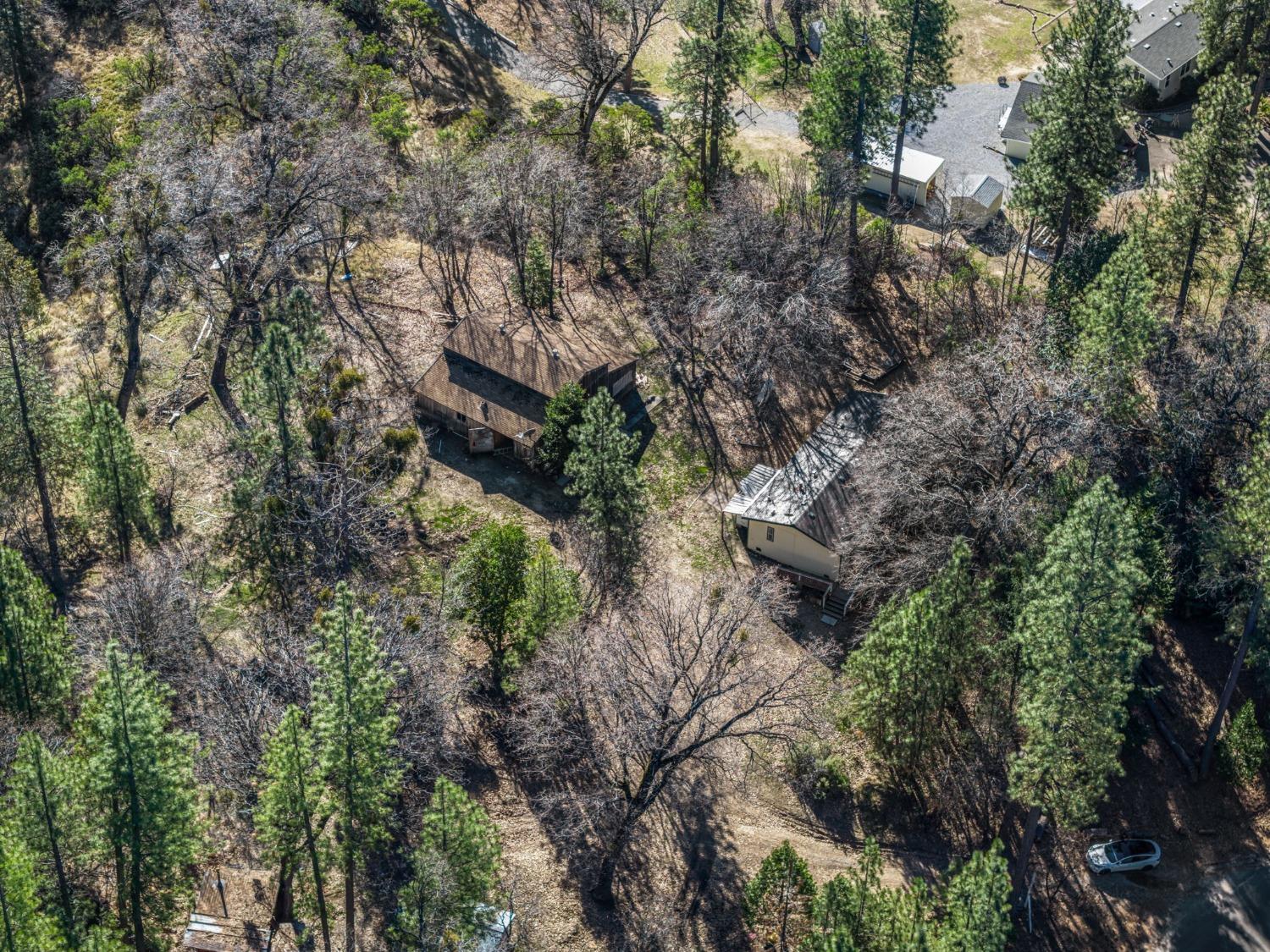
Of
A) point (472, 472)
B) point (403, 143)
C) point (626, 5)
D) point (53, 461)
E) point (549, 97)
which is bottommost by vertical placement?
point (53, 461)

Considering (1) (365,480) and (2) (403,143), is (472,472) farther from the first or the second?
(2) (403,143)

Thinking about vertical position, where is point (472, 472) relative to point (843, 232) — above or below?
below

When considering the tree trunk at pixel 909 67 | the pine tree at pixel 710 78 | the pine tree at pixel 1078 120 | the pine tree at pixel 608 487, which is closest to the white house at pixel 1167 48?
the tree trunk at pixel 909 67

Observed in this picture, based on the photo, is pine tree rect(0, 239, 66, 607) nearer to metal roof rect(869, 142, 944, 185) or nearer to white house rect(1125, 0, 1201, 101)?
metal roof rect(869, 142, 944, 185)

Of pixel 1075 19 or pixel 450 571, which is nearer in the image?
pixel 450 571

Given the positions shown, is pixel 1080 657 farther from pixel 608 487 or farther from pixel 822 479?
pixel 608 487

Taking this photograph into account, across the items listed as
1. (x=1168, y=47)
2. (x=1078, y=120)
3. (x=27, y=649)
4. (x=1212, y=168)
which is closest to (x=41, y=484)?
(x=27, y=649)

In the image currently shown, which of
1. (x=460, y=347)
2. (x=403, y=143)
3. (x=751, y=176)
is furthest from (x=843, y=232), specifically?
(x=403, y=143)
